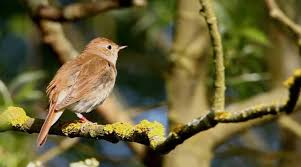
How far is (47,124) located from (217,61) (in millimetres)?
1036

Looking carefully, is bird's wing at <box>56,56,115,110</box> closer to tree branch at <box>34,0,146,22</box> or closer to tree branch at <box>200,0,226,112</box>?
tree branch at <box>34,0,146,22</box>

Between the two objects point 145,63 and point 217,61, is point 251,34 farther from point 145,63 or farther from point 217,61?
point 217,61

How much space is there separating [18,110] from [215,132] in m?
2.41

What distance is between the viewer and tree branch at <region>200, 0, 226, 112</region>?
269 centimetres

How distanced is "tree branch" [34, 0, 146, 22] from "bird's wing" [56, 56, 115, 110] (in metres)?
0.34

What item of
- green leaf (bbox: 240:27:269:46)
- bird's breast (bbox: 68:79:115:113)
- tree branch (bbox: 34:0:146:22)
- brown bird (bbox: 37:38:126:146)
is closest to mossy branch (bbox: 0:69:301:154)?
brown bird (bbox: 37:38:126:146)

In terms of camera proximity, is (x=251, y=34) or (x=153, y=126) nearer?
(x=153, y=126)

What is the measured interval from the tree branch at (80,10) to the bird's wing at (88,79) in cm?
34

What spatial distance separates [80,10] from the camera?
504 centimetres

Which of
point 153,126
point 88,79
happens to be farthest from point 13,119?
point 88,79

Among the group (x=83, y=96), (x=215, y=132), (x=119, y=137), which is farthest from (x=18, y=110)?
(x=215, y=132)

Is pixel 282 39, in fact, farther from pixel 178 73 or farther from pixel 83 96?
pixel 83 96

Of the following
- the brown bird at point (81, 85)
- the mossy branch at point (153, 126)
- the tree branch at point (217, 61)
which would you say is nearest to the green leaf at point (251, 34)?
the brown bird at point (81, 85)

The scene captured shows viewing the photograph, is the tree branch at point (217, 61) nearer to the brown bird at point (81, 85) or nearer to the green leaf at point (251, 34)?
the brown bird at point (81, 85)
